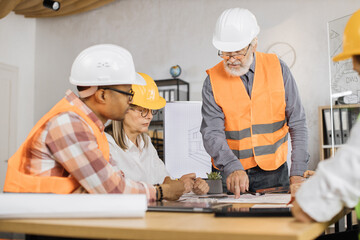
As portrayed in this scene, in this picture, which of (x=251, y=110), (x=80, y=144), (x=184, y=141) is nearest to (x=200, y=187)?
(x=251, y=110)

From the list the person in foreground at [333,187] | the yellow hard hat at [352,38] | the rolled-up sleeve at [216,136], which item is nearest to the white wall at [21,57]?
the rolled-up sleeve at [216,136]

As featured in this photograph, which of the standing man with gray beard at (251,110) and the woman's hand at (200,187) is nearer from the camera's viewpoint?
the woman's hand at (200,187)

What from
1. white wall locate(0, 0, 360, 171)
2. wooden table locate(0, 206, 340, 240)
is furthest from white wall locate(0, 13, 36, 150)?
wooden table locate(0, 206, 340, 240)

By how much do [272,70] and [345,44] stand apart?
1244mm

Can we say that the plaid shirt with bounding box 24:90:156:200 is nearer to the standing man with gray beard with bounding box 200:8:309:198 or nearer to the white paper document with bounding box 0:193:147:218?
the white paper document with bounding box 0:193:147:218

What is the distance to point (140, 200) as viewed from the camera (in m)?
1.12

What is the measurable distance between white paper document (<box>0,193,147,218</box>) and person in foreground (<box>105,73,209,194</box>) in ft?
3.55

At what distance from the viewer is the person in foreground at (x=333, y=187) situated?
93 centimetres

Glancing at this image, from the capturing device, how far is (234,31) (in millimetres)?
2248

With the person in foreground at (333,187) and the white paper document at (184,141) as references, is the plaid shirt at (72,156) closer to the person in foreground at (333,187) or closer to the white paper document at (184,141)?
the person in foreground at (333,187)

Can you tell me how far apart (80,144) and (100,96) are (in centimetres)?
27

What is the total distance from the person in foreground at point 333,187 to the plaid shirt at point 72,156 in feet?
2.02

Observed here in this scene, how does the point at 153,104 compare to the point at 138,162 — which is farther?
the point at 153,104

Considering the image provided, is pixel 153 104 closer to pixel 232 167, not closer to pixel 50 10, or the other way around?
pixel 232 167
